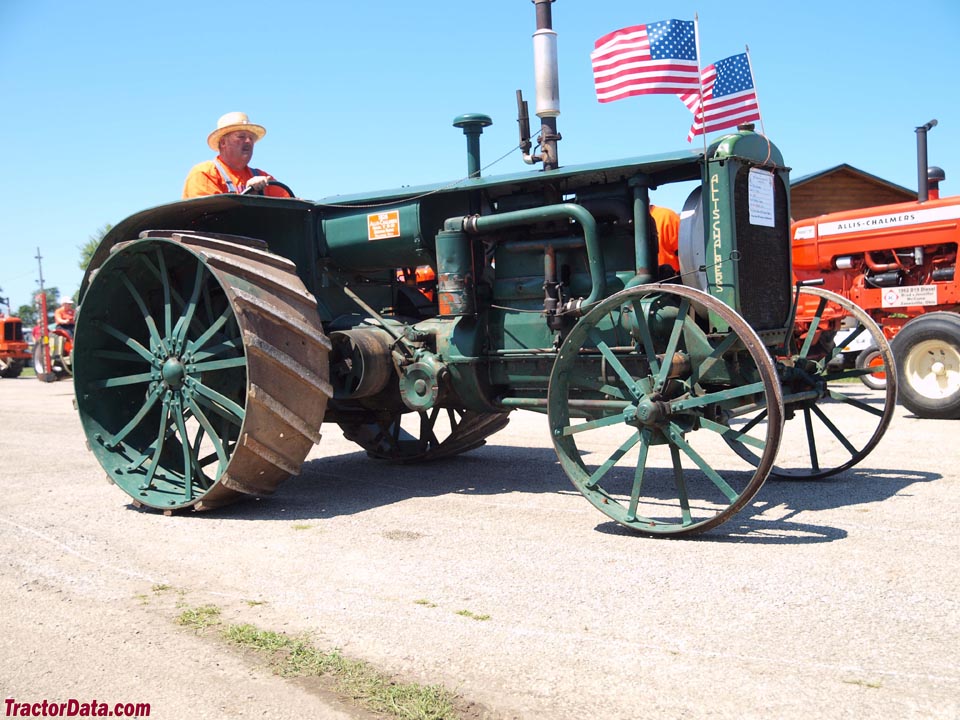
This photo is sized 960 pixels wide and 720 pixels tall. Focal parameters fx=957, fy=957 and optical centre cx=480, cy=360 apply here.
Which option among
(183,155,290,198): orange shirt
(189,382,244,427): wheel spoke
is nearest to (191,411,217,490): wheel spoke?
(189,382,244,427): wheel spoke

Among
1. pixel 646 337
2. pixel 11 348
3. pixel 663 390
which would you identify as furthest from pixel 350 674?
pixel 11 348

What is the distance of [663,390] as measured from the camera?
194 inches

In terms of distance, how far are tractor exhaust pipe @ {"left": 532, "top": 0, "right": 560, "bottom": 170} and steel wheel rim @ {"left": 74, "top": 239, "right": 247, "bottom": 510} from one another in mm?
A: 2198

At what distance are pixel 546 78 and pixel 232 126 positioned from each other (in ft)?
7.65

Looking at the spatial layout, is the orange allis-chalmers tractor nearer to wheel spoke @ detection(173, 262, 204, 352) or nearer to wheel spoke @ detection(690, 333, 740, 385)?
wheel spoke @ detection(690, 333, 740, 385)

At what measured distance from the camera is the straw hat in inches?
269

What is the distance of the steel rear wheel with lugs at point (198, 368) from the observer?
528 cm

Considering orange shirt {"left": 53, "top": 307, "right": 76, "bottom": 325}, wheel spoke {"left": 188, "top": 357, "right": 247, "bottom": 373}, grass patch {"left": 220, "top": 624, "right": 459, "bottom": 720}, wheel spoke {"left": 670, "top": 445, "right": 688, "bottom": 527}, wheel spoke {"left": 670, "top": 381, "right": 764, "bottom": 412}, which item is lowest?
grass patch {"left": 220, "top": 624, "right": 459, "bottom": 720}

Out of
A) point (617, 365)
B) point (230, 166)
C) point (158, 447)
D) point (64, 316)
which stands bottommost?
point (158, 447)

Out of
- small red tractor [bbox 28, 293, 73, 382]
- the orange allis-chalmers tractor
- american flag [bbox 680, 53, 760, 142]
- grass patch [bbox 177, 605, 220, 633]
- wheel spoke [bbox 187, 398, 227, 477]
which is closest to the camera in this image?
grass patch [bbox 177, 605, 220, 633]

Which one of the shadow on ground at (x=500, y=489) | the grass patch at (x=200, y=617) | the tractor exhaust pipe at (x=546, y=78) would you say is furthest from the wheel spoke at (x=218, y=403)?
the tractor exhaust pipe at (x=546, y=78)

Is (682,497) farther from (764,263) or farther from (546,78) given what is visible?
(546,78)

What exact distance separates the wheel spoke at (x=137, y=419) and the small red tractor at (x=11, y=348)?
70.1ft

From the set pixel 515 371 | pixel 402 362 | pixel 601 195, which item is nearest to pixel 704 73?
pixel 601 195
